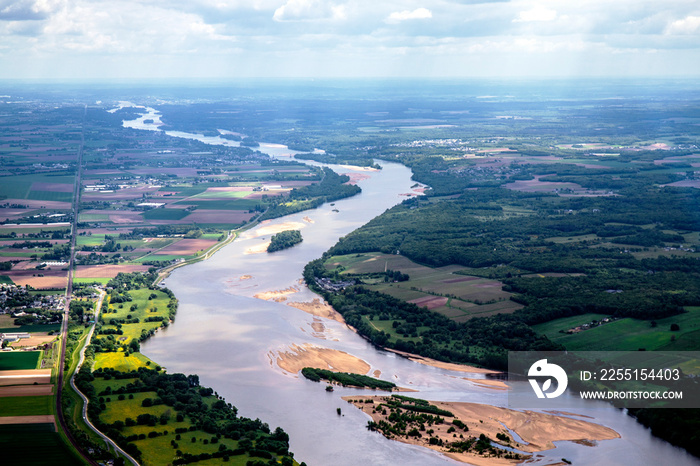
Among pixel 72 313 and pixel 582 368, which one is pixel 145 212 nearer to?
pixel 72 313

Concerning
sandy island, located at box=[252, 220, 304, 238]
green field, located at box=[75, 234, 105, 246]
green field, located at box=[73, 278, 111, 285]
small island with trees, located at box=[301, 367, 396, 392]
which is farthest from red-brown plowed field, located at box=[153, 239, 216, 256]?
small island with trees, located at box=[301, 367, 396, 392]

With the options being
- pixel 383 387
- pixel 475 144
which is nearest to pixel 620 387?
pixel 383 387

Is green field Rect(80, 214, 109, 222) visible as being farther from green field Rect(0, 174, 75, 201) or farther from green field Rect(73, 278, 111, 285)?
green field Rect(73, 278, 111, 285)

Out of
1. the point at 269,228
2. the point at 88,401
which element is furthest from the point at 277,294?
the point at 269,228

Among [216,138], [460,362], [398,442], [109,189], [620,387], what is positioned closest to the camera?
[398,442]

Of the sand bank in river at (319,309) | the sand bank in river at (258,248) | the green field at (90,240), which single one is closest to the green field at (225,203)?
the green field at (90,240)

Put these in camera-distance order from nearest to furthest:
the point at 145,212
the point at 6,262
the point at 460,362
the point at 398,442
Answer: the point at 398,442
the point at 460,362
the point at 6,262
the point at 145,212

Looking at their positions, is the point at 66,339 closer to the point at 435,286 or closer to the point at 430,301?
the point at 430,301

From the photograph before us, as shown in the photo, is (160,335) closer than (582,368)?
No
